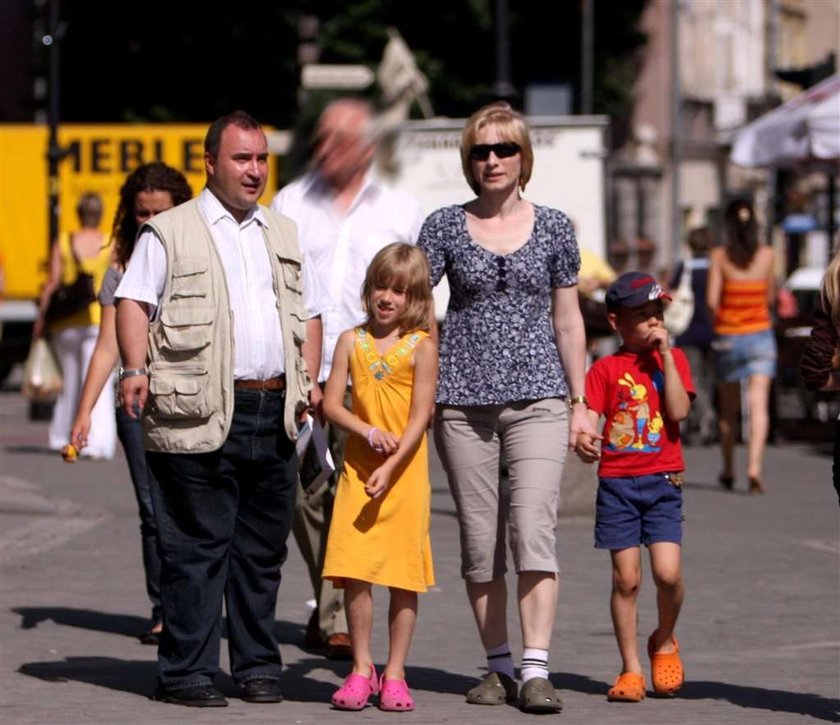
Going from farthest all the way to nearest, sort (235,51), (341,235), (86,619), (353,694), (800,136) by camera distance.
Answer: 1. (235,51)
2. (800,136)
3. (86,619)
4. (341,235)
5. (353,694)

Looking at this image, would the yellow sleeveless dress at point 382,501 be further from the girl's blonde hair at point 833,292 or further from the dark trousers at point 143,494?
the dark trousers at point 143,494

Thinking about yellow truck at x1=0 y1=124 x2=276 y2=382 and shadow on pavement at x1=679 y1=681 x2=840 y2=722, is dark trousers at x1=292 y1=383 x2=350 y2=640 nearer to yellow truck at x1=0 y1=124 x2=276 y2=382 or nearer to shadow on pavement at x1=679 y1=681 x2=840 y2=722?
shadow on pavement at x1=679 y1=681 x2=840 y2=722

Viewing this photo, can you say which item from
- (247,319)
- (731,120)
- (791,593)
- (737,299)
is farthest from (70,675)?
(731,120)

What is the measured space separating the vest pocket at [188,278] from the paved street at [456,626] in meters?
1.32

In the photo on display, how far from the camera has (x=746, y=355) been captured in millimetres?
14664

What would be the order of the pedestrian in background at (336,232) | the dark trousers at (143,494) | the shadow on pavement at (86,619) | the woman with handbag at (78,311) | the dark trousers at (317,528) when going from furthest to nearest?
the woman with handbag at (78,311) → the shadow on pavement at (86,619) → the dark trousers at (143,494) → the dark trousers at (317,528) → the pedestrian in background at (336,232)

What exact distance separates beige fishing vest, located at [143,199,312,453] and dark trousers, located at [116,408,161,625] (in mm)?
1478

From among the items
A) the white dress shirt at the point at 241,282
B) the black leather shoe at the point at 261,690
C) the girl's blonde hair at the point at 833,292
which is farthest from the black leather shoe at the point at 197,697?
the girl's blonde hair at the point at 833,292

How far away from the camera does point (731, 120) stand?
175 ft

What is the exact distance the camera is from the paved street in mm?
7078

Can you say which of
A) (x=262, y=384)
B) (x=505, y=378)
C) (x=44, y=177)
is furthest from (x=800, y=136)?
(x=44, y=177)

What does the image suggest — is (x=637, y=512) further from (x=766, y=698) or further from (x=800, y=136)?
(x=800, y=136)

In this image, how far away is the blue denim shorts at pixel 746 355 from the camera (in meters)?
14.6

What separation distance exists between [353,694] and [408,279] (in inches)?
52.9
